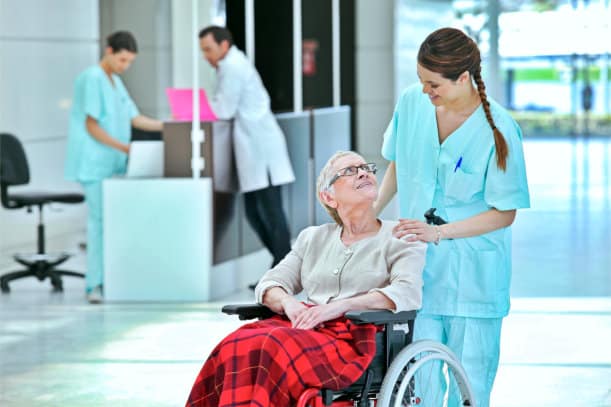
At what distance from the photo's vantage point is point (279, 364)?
3172 millimetres

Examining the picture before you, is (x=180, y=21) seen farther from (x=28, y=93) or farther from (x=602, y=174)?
(x=602, y=174)

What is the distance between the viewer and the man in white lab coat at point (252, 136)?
7.44m

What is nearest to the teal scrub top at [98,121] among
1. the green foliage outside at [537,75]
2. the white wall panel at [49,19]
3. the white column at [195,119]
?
the white column at [195,119]

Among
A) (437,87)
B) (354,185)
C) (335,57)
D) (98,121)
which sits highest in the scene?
(335,57)

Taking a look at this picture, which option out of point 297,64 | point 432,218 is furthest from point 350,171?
point 297,64

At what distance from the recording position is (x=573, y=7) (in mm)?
21938

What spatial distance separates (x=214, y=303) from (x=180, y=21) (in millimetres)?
1640

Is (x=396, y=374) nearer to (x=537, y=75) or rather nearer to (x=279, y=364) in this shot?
(x=279, y=364)

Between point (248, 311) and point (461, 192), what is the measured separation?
665 mm

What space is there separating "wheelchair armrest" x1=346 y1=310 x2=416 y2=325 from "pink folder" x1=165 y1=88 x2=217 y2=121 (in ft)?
13.6

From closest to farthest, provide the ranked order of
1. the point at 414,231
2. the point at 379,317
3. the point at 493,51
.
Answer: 1. the point at 379,317
2. the point at 414,231
3. the point at 493,51

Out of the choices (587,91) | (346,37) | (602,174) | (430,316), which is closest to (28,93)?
(346,37)

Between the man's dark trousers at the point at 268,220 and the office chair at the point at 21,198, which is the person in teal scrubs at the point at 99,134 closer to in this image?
the office chair at the point at 21,198

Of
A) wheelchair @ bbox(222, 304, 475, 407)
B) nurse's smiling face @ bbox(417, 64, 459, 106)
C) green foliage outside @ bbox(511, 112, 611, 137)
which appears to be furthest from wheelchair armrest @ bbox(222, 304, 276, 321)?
green foliage outside @ bbox(511, 112, 611, 137)
